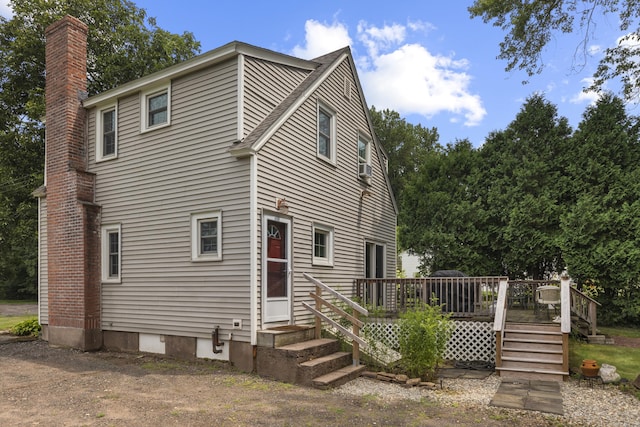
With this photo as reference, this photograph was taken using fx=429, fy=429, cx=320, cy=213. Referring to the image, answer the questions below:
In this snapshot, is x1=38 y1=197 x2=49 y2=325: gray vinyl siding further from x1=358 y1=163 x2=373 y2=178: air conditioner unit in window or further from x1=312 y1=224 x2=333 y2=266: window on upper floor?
x1=358 y1=163 x2=373 y2=178: air conditioner unit in window

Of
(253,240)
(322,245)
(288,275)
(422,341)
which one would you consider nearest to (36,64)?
(322,245)

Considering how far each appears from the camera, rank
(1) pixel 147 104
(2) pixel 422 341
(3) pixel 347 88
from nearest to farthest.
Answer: (2) pixel 422 341, (1) pixel 147 104, (3) pixel 347 88

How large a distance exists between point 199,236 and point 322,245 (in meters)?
3.22

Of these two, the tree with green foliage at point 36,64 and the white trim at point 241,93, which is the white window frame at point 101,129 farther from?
the tree with green foliage at point 36,64

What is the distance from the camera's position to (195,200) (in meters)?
8.89

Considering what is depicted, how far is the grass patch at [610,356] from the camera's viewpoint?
8.58 meters

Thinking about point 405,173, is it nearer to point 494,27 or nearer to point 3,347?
point 494,27

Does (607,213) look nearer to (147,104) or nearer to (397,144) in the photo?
(147,104)

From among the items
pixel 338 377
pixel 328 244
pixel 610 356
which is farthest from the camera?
pixel 328 244

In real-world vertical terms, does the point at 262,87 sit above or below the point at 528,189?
above

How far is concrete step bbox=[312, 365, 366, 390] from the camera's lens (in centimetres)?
700

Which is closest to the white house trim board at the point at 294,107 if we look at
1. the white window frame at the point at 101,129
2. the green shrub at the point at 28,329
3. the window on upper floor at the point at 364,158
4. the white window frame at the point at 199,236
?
the white window frame at the point at 199,236

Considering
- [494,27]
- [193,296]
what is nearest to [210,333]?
[193,296]

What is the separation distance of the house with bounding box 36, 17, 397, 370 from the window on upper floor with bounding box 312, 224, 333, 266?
5 cm
